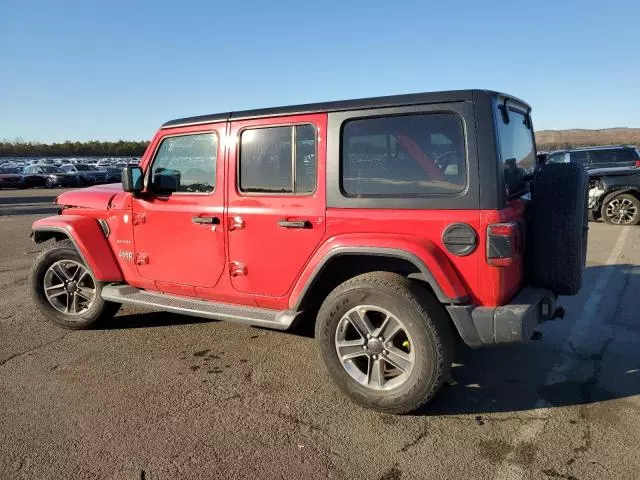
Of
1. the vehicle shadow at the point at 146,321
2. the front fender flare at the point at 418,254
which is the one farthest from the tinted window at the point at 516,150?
the vehicle shadow at the point at 146,321

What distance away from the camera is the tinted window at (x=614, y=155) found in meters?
14.3

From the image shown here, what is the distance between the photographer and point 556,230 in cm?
312

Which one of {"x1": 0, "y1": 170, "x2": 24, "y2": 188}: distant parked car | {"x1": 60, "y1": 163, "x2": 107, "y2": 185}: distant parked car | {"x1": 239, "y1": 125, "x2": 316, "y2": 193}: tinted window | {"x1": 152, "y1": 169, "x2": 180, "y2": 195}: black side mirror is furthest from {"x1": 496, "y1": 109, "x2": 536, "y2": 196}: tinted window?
{"x1": 0, "y1": 170, "x2": 24, "y2": 188}: distant parked car

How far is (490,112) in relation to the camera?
2.92 meters

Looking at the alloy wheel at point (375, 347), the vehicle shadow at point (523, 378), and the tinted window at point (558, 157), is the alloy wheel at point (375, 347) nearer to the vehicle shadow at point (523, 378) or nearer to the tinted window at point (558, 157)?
the vehicle shadow at point (523, 378)

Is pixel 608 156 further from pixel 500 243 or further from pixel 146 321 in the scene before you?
pixel 146 321

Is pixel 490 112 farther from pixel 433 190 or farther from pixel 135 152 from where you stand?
pixel 135 152

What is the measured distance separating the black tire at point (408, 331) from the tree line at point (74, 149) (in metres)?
86.2

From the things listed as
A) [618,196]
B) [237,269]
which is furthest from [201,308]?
[618,196]

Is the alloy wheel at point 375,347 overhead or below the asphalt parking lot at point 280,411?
overhead

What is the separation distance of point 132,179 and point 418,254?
8.42 feet

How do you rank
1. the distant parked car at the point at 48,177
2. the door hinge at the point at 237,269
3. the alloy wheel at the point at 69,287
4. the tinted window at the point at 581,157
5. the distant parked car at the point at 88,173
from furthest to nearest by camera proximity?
the distant parked car at the point at 88,173
the distant parked car at the point at 48,177
the tinted window at the point at 581,157
the alloy wheel at the point at 69,287
the door hinge at the point at 237,269

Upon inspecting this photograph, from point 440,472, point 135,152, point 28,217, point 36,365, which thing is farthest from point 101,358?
point 135,152

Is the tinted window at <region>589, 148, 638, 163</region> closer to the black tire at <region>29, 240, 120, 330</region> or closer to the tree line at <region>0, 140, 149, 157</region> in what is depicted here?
the black tire at <region>29, 240, 120, 330</region>
